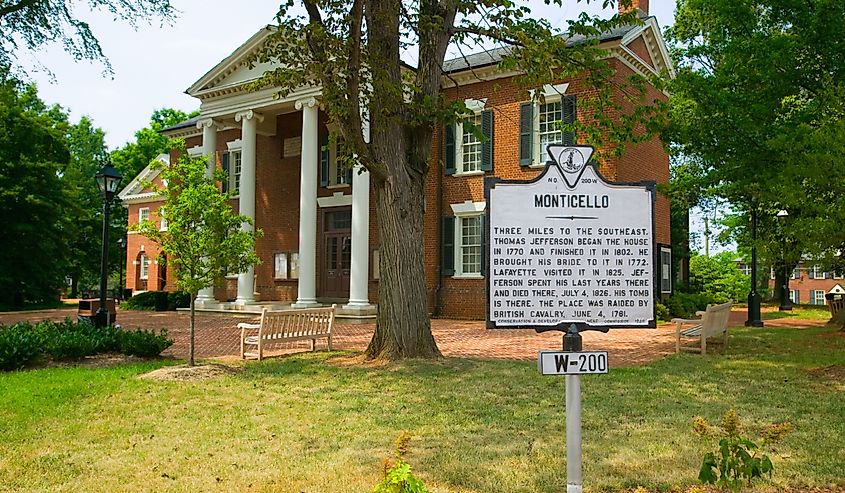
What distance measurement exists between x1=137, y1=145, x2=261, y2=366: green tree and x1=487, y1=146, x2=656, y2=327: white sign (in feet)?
22.4

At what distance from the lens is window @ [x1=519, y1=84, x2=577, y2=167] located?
20.5 meters

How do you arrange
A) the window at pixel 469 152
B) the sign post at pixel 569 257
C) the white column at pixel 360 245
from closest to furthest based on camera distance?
the sign post at pixel 569 257
the white column at pixel 360 245
the window at pixel 469 152

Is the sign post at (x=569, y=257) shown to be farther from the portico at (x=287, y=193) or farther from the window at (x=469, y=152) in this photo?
the window at (x=469, y=152)

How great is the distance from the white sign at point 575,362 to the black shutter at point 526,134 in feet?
56.1

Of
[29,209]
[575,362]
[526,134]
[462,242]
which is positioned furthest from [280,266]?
[575,362]

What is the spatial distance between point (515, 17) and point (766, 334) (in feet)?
31.6

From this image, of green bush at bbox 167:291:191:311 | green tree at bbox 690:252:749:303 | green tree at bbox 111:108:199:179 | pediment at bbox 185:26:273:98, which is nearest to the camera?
pediment at bbox 185:26:273:98

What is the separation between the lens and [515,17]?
36.5 ft

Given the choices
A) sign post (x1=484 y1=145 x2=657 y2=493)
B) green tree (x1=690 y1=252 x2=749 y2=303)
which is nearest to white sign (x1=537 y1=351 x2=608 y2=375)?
sign post (x1=484 y1=145 x2=657 y2=493)

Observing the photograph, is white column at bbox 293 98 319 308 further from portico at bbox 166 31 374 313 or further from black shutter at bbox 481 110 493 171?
black shutter at bbox 481 110 493 171

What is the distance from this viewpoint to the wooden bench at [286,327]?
11635 millimetres

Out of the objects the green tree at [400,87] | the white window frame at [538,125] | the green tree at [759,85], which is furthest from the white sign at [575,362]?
the white window frame at [538,125]

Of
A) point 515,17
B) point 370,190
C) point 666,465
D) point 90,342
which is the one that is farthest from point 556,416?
point 370,190

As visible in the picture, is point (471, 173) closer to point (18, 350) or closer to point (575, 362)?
point (18, 350)
